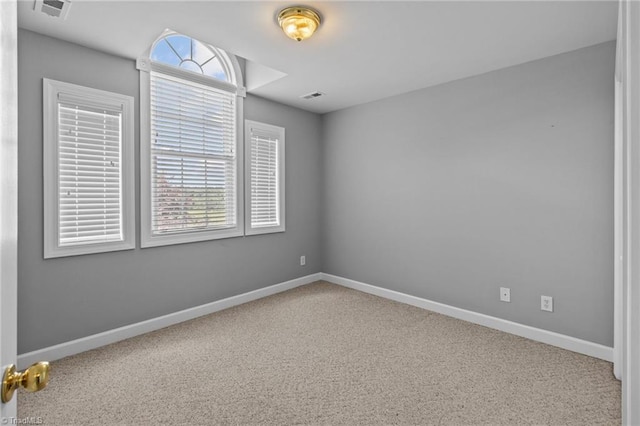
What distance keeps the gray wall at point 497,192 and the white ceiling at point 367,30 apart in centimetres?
33

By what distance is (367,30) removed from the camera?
7.63ft

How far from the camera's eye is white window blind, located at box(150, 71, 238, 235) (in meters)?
3.08

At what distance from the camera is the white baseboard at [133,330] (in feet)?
7.99

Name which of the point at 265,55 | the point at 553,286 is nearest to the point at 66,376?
the point at 265,55

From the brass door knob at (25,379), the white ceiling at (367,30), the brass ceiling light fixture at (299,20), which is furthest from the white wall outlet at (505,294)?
the brass door knob at (25,379)

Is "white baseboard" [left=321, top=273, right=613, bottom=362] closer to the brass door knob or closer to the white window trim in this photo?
the white window trim

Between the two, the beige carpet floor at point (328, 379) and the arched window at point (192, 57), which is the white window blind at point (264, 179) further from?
the beige carpet floor at point (328, 379)

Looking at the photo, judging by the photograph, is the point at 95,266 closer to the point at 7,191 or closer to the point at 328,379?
the point at 328,379

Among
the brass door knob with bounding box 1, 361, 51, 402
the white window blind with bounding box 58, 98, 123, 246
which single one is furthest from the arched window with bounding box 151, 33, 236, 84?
the brass door knob with bounding box 1, 361, 51, 402

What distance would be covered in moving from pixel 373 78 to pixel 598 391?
311 cm

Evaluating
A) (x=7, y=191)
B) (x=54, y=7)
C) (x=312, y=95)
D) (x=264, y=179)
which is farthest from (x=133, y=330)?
(x=312, y=95)

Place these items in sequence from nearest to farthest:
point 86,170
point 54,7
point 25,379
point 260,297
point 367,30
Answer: point 25,379
point 54,7
point 367,30
point 86,170
point 260,297

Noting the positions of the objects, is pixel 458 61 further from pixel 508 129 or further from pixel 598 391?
pixel 598 391

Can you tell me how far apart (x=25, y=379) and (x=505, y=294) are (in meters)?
3.38
